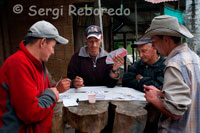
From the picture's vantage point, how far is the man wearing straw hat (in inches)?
52.5

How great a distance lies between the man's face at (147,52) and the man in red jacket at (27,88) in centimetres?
150

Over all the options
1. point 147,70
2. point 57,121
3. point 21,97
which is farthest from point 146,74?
point 21,97

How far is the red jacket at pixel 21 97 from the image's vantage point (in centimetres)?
125

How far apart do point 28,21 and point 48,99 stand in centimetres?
452

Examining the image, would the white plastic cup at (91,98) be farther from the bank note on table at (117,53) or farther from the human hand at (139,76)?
the human hand at (139,76)

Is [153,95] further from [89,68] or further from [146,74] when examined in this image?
[89,68]

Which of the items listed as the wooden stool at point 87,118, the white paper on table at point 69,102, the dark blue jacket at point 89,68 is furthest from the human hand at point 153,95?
the dark blue jacket at point 89,68

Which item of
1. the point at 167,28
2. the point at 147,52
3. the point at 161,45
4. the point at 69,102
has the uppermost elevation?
the point at 167,28

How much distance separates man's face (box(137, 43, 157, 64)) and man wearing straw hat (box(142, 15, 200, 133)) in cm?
84

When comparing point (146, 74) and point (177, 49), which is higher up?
point (177, 49)

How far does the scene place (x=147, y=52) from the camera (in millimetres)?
2461

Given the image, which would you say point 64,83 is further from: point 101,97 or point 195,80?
point 195,80

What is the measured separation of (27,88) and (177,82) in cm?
124

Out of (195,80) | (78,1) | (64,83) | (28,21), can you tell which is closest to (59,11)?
(78,1)
